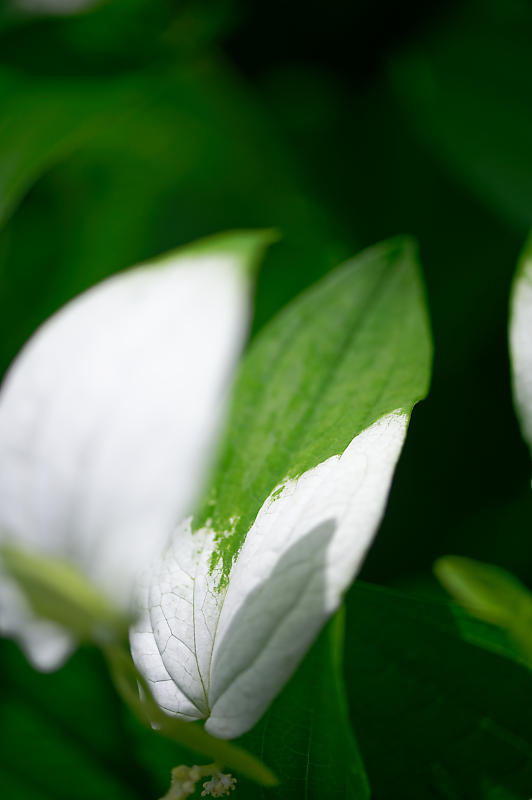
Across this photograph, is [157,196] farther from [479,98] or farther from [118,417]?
[118,417]

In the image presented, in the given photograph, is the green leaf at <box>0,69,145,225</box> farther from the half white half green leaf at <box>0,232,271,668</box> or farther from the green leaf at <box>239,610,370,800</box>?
the green leaf at <box>239,610,370,800</box>

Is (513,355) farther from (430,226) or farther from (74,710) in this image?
(430,226)

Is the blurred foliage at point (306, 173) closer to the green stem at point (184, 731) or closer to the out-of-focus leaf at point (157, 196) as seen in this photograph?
the out-of-focus leaf at point (157, 196)

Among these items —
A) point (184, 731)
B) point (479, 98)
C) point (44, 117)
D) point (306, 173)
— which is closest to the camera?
point (184, 731)

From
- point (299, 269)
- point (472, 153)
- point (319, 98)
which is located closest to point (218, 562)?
point (299, 269)

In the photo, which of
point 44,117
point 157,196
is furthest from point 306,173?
point 44,117

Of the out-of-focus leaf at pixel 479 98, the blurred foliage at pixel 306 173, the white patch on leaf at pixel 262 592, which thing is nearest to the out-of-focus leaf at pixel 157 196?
the blurred foliage at pixel 306 173
